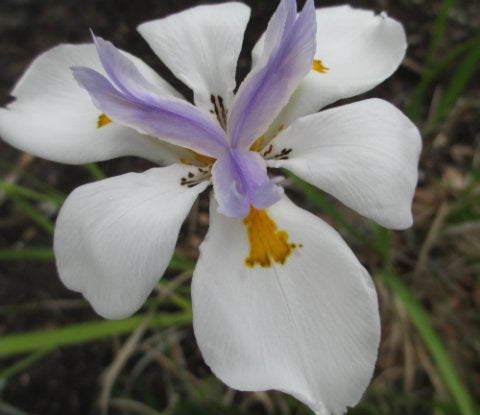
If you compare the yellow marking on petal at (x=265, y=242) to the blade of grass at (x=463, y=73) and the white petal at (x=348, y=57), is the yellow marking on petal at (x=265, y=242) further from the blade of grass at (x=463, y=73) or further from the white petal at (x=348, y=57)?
the blade of grass at (x=463, y=73)

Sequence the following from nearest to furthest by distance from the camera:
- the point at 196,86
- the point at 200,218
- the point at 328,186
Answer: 1. the point at 328,186
2. the point at 196,86
3. the point at 200,218

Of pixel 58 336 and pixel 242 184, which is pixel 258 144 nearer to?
pixel 242 184

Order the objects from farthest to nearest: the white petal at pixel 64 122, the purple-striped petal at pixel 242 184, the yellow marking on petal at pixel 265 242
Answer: the white petal at pixel 64 122
the yellow marking on petal at pixel 265 242
the purple-striped petal at pixel 242 184

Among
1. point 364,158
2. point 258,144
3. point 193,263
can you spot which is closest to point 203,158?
point 258,144

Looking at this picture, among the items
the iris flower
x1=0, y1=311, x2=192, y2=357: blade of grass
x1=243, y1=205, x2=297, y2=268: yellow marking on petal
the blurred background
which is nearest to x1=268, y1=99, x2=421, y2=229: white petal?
the iris flower

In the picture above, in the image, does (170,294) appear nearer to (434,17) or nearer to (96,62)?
(96,62)

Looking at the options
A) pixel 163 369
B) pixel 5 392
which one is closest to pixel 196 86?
pixel 163 369

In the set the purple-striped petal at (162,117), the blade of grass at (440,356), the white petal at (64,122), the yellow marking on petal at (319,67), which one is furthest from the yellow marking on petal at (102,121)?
the blade of grass at (440,356)
